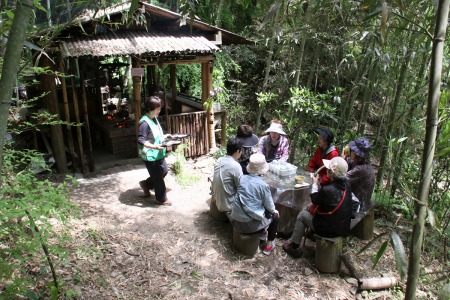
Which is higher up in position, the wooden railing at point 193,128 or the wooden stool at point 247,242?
the wooden railing at point 193,128

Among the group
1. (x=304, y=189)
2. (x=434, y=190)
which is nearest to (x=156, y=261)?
(x=304, y=189)

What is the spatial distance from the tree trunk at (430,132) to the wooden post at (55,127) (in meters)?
6.84

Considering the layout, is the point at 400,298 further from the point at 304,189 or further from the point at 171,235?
the point at 171,235

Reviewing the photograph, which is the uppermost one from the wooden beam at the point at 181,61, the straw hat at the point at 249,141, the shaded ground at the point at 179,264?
the wooden beam at the point at 181,61

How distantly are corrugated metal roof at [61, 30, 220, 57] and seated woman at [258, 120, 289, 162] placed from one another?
106 inches

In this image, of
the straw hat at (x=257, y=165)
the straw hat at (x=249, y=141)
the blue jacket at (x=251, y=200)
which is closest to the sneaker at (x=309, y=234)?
the blue jacket at (x=251, y=200)

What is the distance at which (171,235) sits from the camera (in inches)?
190

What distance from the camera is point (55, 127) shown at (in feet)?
22.9

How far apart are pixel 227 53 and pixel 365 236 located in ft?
25.6

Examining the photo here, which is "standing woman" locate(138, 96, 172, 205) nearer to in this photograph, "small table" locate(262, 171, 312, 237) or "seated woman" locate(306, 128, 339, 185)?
"small table" locate(262, 171, 312, 237)

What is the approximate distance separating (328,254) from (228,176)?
1514 mm

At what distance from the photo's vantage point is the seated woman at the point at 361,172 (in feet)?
14.5

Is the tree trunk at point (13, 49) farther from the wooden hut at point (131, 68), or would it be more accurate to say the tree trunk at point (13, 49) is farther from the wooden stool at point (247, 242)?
the wooden hut at point (131, 68)

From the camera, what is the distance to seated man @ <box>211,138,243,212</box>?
14.9 ft
